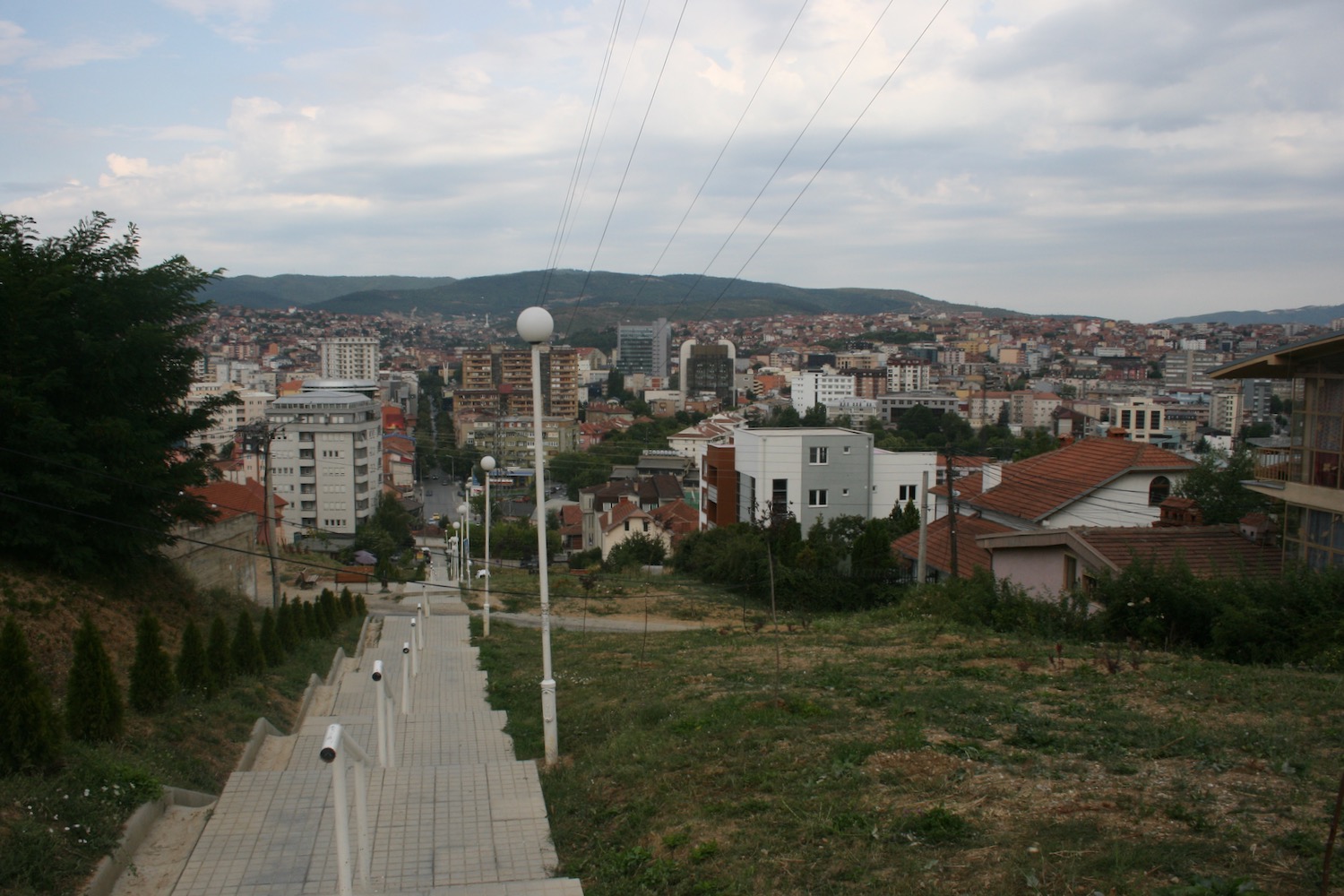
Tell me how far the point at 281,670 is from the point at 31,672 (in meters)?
6.04

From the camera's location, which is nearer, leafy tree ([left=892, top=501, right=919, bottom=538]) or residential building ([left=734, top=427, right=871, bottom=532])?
leafy tree ([left=892, top=501, right=919, bottom=538])

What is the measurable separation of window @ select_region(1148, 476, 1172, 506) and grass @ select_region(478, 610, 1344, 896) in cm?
1471

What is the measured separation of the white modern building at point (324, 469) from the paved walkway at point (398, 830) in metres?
49.5

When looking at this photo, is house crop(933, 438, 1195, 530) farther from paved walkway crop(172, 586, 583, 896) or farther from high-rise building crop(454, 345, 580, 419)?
high-rise building crop(454, 345, 580, 419)

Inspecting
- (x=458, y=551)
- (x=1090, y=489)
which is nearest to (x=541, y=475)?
(x=1090, y=489)

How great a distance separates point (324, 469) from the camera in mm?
57406

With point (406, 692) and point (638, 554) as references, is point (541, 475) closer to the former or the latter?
point (406, 692)

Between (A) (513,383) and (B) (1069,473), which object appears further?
(A) (513,383)

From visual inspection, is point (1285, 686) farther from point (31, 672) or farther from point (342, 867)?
point (31, 672)

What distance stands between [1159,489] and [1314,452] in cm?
1009

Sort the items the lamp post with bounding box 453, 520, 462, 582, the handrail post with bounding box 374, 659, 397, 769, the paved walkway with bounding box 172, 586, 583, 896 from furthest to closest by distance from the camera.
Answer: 1. the lamp post with bounding box 453, 520, 462, 582
2. the handrail post with bounding box 374, 659, 397, 769
3. the paved walkway with bounding box 172, 586, 583, 896

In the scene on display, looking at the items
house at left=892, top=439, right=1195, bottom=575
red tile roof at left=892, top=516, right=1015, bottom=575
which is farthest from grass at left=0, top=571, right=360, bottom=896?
house at left=892, top=439, right=1195, bottom=575

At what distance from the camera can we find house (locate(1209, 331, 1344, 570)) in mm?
13219

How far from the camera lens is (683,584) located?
30438 mm
